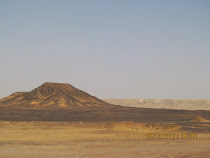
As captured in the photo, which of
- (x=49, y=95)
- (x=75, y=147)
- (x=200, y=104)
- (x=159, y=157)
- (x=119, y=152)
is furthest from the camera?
(x=200, y=104)

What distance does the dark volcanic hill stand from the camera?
100m

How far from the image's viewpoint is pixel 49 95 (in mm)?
109500

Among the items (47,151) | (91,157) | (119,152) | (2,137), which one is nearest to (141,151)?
(119,152)

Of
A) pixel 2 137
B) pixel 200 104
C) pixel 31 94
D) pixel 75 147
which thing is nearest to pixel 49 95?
pixel 31 94

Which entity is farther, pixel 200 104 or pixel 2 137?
pixel 200 104

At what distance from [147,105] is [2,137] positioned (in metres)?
174

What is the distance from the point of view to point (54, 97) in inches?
4200

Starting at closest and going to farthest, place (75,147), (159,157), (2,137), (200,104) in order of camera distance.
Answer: (159,157)
(75,147)
(2,137)
(200,104)

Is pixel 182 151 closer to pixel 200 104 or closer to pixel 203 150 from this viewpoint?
pixel 203 150

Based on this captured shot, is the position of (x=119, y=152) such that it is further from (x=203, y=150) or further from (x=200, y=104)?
(x=200, y=104)

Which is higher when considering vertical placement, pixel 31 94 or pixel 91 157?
pixel 31 94

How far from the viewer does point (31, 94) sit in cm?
11138

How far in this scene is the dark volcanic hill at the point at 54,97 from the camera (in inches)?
3954

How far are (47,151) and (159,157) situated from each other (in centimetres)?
692
